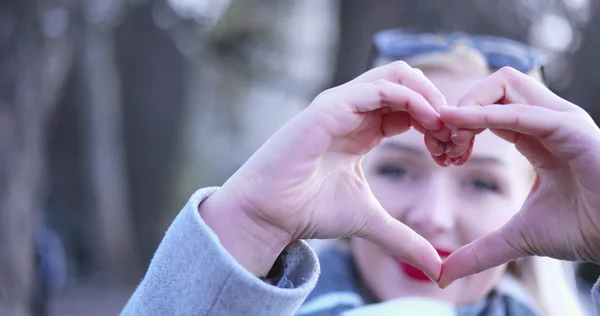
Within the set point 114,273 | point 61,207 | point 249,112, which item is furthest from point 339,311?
point 249,112

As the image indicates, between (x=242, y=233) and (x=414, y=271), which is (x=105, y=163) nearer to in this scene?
(x=414, y=271)

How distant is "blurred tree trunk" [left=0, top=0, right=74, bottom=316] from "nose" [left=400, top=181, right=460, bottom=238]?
2783mm

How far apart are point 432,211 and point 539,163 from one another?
42 centimetres

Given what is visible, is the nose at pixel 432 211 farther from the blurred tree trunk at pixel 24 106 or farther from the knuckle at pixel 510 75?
the blurred tree trunk at pixel 24 106

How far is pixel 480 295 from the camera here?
1.68 meters

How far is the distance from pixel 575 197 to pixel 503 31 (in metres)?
4.07

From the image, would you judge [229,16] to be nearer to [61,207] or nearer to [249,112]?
[61,207]

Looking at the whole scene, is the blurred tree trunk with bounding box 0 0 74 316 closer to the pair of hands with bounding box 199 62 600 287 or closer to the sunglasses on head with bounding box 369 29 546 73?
the sunglasses on head with bounding box 369 29 546 73

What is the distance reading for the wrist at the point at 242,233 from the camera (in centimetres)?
120

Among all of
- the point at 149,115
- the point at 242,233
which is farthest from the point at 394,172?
the point at 149,115

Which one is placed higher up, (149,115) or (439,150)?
(439,150)

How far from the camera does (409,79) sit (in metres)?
1.22

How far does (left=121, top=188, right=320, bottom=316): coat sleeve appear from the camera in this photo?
1.16 m

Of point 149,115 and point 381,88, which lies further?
point 149,115
